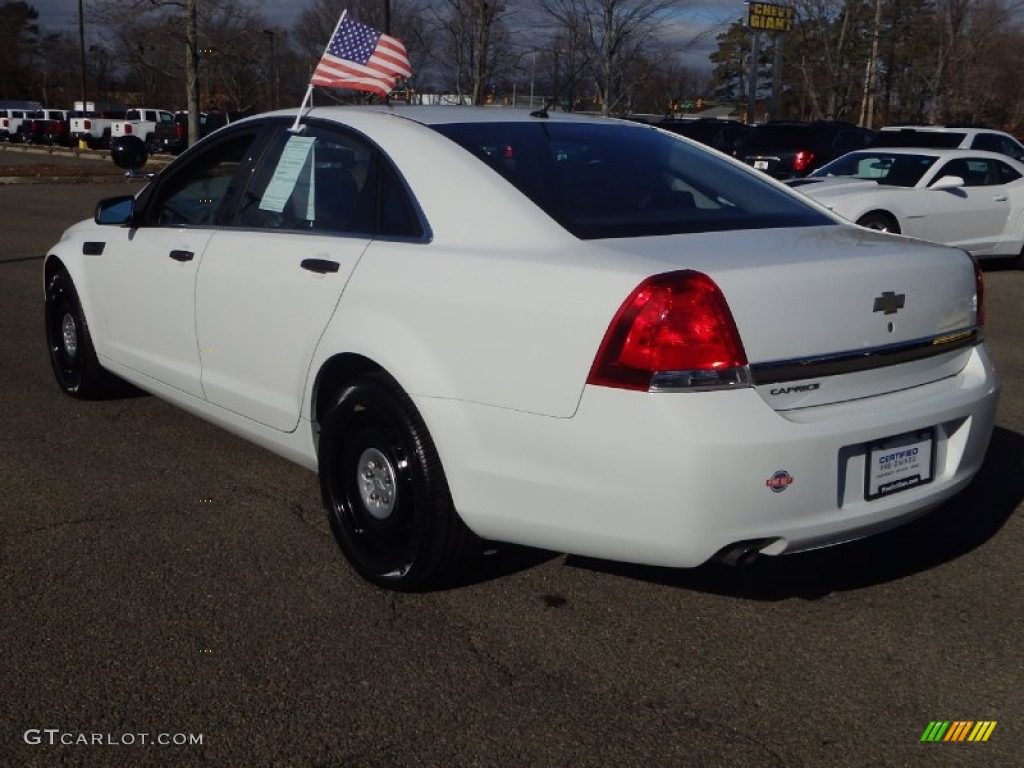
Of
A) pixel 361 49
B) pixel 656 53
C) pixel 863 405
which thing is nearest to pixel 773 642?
pixel 863 405

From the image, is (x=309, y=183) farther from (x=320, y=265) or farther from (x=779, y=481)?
(x=779, y=481)

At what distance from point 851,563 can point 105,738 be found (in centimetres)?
256

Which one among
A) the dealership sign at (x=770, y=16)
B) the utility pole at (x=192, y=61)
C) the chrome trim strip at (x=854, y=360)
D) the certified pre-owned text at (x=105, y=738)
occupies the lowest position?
the certified pre-owned text at (x=105, y=738)

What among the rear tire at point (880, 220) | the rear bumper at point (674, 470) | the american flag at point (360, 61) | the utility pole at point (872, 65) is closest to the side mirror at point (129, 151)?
the american flag at point (360, 61)

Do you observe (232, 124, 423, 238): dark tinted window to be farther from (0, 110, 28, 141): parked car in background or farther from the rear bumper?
(0, 110, 28, 141): parked car in background

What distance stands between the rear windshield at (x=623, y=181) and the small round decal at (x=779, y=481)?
2.86 ft

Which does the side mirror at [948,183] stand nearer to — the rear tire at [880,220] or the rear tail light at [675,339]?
the rear tire at [880,220]

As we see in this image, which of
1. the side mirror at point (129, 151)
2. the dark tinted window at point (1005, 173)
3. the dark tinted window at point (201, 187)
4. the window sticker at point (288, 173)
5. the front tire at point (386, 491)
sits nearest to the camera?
the front tire at point (386, 491)

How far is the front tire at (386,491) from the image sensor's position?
11.6 feet

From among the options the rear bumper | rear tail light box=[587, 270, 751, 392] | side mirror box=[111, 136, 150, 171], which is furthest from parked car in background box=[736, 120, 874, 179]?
rear tail light box=[587, 270, 751, 392]

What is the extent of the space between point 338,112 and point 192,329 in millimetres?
1095

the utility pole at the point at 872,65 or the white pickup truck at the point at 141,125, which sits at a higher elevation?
the utility pole at the point at 872,65

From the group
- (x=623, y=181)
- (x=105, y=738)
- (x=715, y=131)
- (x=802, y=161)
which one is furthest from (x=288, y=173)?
(x=715, y=131)

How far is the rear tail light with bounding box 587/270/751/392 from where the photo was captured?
3023 millimetres
